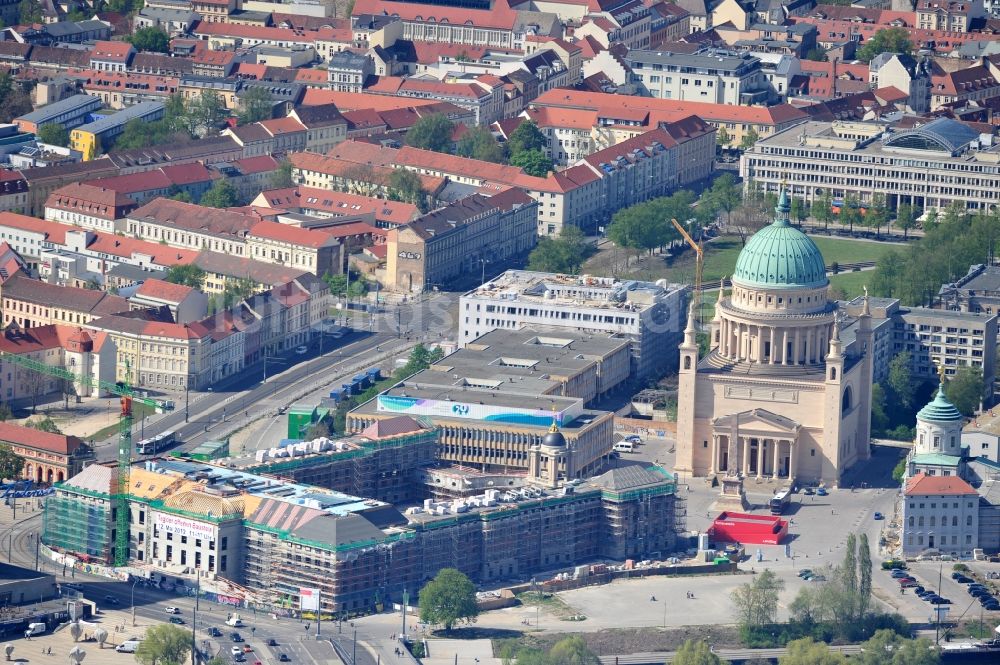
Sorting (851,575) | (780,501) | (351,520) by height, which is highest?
(351,520)

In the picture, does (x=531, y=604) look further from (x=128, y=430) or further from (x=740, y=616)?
(x=128, y=430)

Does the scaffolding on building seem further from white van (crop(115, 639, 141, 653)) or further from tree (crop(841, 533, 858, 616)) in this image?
tree (crop(841, 533, 858, 616))

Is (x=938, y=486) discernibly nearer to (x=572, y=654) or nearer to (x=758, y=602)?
(x=758, y=602)

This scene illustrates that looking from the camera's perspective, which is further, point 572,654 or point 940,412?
point 940,412

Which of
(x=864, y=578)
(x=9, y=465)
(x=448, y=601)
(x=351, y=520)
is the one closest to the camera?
(x=448, y=601)

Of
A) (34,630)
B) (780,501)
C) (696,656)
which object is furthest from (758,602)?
(34,630)
